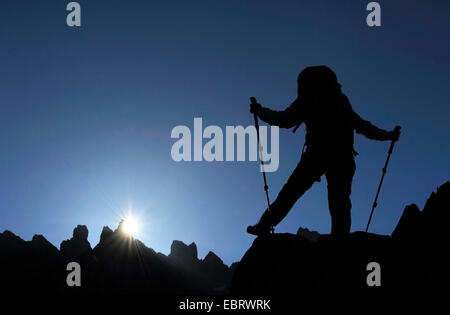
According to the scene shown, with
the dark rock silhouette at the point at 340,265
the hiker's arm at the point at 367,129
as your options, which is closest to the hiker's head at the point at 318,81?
the hiker's arm at the point at 367,129

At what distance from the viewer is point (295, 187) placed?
904 centimetres

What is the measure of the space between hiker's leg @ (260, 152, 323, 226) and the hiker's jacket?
14.8 inches

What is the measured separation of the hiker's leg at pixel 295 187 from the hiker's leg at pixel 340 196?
16.1 inches

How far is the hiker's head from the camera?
8.81 m

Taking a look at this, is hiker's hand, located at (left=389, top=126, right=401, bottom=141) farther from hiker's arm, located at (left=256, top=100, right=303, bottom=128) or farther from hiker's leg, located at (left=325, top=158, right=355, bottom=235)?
hiker's arm, located at (left=256, top=100, right=303, bottom=128)

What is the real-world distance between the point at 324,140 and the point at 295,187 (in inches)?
52.4

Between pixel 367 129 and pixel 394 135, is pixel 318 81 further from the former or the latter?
pixel 394 135

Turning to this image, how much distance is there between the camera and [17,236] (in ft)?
518

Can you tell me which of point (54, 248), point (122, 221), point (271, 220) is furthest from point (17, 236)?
point (271, 220)

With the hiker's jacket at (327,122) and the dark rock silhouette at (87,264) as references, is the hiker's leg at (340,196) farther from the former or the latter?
the dark rock silhouette at (87,264)

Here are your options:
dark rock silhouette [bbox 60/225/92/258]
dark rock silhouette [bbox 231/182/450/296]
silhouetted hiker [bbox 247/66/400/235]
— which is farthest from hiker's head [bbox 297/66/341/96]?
dark rock silhouette [bbox 60/225/92/258]
